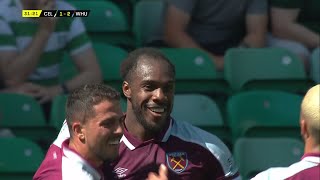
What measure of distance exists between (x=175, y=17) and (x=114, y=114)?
10.6 ft

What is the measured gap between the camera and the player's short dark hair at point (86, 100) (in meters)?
4.55

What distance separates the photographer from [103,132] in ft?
14.9

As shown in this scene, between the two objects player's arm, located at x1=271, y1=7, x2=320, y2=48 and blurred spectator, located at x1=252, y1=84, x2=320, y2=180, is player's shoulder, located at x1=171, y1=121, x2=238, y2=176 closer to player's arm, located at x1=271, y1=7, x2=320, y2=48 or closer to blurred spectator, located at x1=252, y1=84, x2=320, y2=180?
blurred spectator, located at x1=252, y1=84, x2=320, y2=180

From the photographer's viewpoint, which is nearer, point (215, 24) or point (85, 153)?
point (85, 153)

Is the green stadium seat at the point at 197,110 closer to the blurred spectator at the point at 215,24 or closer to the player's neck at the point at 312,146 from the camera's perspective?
the blurred spectator at the point at 215,24

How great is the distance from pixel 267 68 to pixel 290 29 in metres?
0.52

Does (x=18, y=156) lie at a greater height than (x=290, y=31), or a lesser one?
lesser

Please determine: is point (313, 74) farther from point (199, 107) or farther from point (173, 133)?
point (173, 133)

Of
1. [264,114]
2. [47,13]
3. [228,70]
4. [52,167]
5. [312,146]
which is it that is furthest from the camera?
[228,70]

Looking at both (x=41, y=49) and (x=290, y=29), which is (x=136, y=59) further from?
(x=290, y=29)

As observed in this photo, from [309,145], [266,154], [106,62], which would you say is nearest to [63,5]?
[106,62]

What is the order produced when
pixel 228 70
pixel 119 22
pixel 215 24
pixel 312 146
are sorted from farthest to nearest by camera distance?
1. pixel 119 22
2. pixel 215 24
3. pixel 228 70
4. pixel 312 146

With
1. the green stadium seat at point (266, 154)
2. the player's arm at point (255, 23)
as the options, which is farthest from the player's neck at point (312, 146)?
the player's arm at point (255, 23)


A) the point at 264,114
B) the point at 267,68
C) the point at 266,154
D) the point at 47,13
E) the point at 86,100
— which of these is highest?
the point at 86,100
